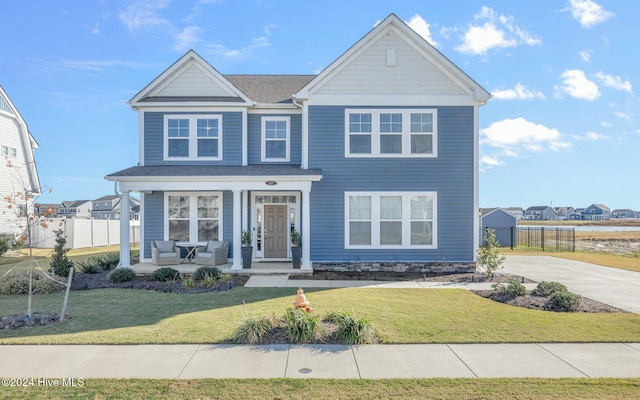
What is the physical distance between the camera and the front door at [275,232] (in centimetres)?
1546

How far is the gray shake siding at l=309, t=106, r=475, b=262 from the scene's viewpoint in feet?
47.1

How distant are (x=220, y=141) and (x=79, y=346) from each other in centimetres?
1008

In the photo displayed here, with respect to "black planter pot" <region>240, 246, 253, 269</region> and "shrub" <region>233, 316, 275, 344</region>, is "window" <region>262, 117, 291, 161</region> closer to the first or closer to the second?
"black planter pot" <region>240, 246, 253, 269</region>

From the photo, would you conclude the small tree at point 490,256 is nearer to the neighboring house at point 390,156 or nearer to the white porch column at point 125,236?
the neighboring house at point 390,156

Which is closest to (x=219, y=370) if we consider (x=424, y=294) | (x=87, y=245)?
(x=424, y=294)

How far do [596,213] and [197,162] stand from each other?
473 ft

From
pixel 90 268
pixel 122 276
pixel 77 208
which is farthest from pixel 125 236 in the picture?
pixel 77 208

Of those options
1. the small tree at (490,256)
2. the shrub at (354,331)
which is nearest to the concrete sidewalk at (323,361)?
the shrub at (354,331)

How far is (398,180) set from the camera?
14.4m

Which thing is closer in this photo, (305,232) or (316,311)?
(316,311)

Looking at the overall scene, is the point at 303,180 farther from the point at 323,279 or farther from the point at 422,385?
the point at 422,385

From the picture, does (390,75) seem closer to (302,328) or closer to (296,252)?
(296,252)

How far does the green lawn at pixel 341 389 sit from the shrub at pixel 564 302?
4176 millimetres

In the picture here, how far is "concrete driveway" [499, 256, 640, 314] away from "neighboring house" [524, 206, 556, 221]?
105 meters
